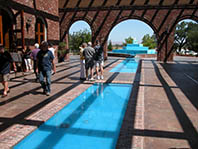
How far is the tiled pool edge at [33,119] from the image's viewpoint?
11.3ft

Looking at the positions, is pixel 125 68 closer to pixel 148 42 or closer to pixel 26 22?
pixel 26 22

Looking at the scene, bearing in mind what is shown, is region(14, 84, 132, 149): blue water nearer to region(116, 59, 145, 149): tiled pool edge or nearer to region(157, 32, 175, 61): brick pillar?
region(116, 59, 145, 149): tiled pool edge

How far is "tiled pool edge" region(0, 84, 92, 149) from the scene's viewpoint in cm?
345

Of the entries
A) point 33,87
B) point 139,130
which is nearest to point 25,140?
point 139,130

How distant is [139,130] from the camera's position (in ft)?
12.6

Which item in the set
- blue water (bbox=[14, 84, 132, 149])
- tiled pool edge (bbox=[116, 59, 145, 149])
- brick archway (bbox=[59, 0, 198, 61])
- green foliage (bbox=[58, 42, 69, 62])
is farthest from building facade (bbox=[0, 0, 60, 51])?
tiled pool edge (bbox=[116, 59, 145, 149])

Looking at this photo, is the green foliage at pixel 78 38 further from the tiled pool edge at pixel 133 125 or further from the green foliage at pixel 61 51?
the tiled pool edge at pixel 133 125

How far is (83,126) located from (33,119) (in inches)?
43.6

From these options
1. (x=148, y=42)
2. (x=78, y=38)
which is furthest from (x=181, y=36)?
(x=78, y=38)

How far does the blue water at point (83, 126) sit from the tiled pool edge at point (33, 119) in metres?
0.10

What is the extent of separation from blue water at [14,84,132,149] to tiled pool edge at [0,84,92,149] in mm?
104

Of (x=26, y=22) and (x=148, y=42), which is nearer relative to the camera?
(x=26, y=22)

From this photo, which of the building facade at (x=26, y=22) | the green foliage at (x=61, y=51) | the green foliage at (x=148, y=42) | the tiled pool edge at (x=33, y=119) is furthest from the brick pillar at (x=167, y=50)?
the green foliage at (x=148, y=42)

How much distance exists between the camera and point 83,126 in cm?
420
